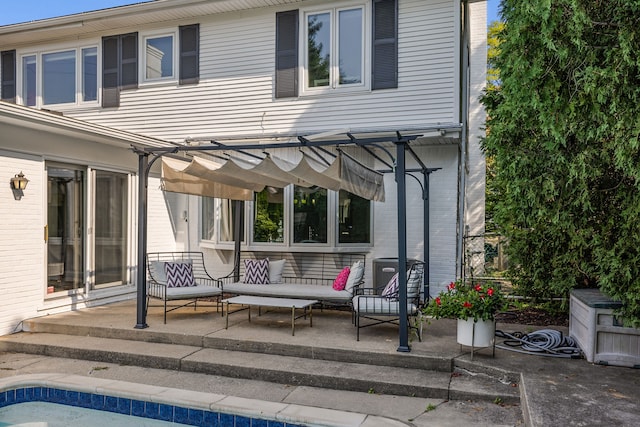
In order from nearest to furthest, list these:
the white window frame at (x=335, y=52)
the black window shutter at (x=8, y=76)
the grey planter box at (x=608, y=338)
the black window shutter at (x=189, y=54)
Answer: the grey planter box at (x=608, y=338) → the white window frame at (x=335, y=52) → the black window shutter at (x=189, y=54) → the black window shutter at (x=8, y=76)

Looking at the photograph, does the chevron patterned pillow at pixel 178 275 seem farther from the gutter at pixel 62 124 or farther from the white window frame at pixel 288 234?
the gutter at pixel 62 124

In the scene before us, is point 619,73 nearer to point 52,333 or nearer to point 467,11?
point 467,11

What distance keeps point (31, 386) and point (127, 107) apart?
Answer: 6.52 metres

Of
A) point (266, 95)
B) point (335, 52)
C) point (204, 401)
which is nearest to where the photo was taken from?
point (204, 401)

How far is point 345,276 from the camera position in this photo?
739 centimetres

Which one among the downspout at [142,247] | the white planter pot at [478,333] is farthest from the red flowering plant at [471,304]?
the downspout at [142,247]

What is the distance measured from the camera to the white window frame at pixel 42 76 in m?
10.1

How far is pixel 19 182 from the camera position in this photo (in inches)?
262

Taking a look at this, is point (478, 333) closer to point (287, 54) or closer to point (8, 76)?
point (287, 54)

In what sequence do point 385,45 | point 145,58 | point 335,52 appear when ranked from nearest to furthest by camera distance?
point 385,45, point 335,52, point 145,58

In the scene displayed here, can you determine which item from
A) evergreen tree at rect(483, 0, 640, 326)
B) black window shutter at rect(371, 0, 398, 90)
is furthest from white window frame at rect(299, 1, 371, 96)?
evergreen tree at rect(483, 0, 640, 326)

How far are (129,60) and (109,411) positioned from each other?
7.57 meters

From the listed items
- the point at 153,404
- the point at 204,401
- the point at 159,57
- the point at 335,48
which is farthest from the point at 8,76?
the point at 204,401

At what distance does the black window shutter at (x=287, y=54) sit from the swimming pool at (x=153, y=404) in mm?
5880
